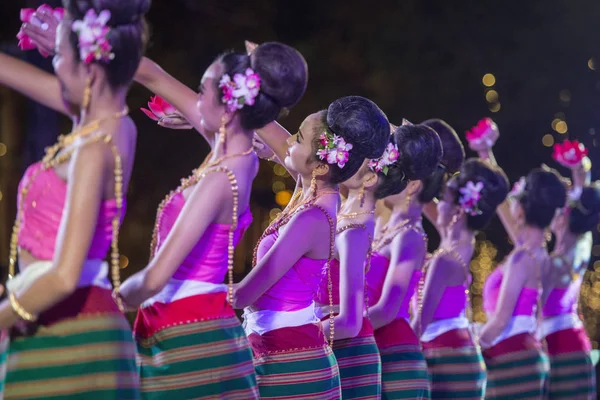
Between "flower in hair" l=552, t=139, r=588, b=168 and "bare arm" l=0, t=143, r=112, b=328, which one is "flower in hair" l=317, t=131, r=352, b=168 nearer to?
"bare arm" l=0, t=143, r=112, b=328

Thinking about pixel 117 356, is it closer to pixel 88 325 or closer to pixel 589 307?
pixel 88 325

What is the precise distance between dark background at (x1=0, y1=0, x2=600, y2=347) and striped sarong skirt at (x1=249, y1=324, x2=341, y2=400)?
385 centimetres

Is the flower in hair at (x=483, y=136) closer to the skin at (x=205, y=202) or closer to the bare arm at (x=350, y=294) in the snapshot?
the bare arm at (x=350, y=294)

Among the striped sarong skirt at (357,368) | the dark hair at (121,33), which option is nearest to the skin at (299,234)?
the striped sarong skirt at (357,368)

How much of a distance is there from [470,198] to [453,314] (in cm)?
62

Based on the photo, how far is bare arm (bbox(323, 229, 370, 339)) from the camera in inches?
133

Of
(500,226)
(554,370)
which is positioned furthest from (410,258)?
(500,226)

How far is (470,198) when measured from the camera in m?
4.66

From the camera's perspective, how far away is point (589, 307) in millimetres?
8289

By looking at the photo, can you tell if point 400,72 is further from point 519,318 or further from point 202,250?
point 202,250

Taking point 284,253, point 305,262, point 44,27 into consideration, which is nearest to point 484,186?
point 305,262

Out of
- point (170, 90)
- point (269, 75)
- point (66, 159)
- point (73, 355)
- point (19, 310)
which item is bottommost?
point (73, 355)

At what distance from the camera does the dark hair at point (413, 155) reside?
396cm

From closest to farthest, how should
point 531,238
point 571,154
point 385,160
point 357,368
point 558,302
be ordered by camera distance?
1. point 357,368
2. point 385,160
3. point 531,238
4. point 558,302
5. point 571,154
